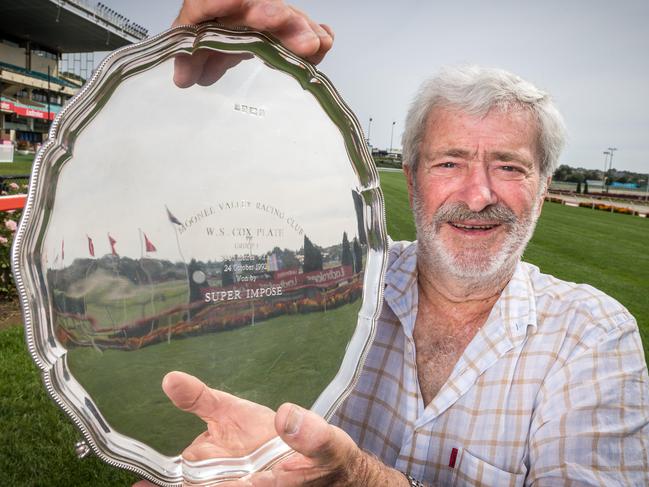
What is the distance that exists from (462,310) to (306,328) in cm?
91

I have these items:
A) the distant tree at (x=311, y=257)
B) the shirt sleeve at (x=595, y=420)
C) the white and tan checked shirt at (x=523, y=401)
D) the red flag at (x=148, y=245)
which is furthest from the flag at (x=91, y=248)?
the shirt sleeve at (x=595, y=420)

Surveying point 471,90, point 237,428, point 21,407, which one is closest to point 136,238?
point 237,428

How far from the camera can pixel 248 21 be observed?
113 centimetres

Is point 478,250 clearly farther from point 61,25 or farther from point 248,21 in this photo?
point 61,25

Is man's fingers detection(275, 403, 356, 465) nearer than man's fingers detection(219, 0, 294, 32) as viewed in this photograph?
Yes

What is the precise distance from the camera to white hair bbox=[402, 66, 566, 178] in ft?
5.70

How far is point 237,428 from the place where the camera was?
114cm

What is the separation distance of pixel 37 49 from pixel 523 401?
53188 mm

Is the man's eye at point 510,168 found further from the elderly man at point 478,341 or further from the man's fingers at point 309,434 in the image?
the man's fingers at point 309,434

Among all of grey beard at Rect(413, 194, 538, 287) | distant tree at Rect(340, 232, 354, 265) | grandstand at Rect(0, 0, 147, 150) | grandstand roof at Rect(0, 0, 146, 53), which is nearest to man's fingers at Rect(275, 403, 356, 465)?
distant tree at Rect(340, 232, 354, 265)

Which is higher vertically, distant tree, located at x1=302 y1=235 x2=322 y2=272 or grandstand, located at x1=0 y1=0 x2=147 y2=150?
grandstand, located at x1=0 y1=0 x2=147 y2=150

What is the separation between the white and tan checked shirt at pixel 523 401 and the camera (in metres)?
1.42

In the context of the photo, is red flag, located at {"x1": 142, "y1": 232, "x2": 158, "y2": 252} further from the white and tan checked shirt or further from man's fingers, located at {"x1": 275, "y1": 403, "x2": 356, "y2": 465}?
the white and tan checked shirt

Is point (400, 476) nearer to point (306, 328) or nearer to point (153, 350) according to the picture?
point (306, 328)
